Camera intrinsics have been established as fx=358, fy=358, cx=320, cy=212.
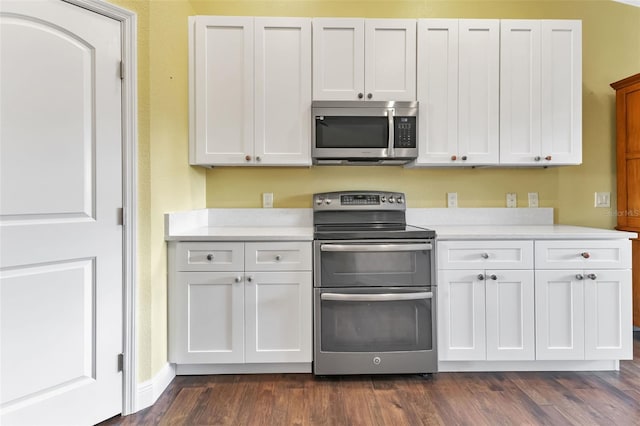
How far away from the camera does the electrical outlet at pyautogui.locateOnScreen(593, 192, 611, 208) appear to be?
2.82 metres

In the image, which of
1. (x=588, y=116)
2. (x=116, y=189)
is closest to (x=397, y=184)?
(x=588, y=116)

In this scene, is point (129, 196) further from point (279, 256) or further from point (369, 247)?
point (369, 247)

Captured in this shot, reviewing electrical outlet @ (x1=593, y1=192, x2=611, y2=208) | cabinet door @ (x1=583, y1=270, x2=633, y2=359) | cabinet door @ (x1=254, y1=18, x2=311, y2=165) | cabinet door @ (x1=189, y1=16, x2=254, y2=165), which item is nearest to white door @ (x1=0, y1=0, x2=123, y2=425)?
cabinet door @ (x1=189, y1=16, x2=254, y2=165)

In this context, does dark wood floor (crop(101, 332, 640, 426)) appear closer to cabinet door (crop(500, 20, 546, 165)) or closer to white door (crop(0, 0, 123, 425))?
white door (crop(0, 0, 123, 425))

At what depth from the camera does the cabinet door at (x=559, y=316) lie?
2.15 meters

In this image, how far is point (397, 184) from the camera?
2805 millimetres

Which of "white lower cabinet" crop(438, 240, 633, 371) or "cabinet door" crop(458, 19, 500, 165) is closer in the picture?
"white lower cabinet" crop(438, 240, 633, 371)

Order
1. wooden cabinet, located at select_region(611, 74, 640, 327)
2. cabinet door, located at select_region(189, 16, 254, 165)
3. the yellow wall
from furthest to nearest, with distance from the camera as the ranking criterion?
1. the yellow wall
2. wooden cabinet, located at select_region(611, 74, 640, 327)
3. cabinet door, located at select_region(189, 16, 254, 165)

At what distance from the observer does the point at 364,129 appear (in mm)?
2398

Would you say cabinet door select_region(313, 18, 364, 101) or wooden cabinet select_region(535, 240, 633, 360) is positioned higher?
cabinet door select_region(313, 18, 364, 101)

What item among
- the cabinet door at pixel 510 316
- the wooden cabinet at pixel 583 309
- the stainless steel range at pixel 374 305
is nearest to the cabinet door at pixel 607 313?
the wooden cabinet at pixel 583 309

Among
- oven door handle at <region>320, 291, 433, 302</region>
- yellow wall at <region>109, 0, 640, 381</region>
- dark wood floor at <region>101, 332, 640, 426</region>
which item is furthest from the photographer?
yellow wall at <region>109, 0, 640, 381</region>

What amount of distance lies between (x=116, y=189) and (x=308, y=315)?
1241 mm

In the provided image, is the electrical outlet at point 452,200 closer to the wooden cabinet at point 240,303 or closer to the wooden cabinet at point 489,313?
the wooden cabinet at point 489,313
